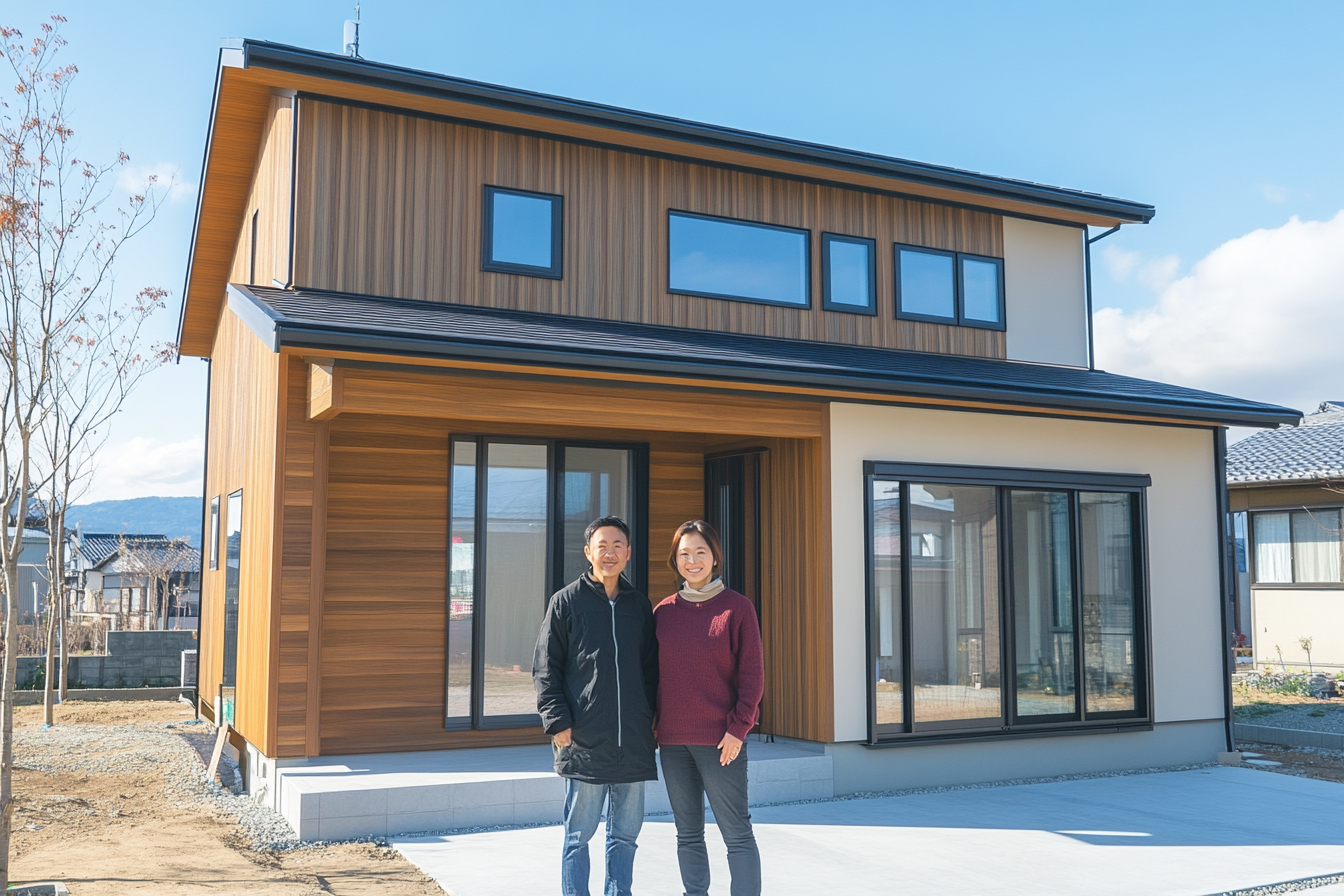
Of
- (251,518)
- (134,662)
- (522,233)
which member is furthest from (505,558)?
(134,662)

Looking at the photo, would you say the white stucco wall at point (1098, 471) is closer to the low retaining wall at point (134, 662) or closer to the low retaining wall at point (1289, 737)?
the low retaining wall at point (1289, 737)

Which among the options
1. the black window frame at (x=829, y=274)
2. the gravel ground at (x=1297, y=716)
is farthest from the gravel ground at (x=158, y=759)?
the gravel ground at (x=1297, y=716)

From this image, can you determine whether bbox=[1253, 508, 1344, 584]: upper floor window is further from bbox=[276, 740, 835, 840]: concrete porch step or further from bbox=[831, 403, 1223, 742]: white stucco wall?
bbox=[276, 740, 835, 840]: concrete porch step

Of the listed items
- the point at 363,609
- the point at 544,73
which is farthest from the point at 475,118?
the point at 363,609

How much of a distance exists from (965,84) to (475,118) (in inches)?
219

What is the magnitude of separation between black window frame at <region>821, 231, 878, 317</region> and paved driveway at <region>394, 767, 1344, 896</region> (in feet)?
13.8

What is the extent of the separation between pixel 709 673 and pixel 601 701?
417mm

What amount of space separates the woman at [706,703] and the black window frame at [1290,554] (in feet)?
50.6

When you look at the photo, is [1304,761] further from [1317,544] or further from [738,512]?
[1317,544]

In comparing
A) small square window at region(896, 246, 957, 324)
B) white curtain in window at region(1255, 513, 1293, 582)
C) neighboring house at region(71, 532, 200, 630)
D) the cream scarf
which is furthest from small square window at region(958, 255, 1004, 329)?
neighboring house at region(71, 532, 200, 630)

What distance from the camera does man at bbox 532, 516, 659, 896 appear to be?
4.03 metres

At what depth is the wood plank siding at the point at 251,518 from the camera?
6.86m

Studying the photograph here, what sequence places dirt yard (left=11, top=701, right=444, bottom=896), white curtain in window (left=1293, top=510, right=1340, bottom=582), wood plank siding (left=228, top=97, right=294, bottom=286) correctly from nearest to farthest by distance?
dirt yard (left=11, top=701, right=444, bottom=896) → wood plank siding (left=228, top=97, right=294, bottom=286) → white curtain in window (left=1293, top=510, right=1340, bottom=582)

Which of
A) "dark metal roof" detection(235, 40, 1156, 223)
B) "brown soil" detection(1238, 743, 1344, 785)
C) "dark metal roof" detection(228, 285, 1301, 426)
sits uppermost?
"dark metal roof" detection(235, 40, 1156, 223)
